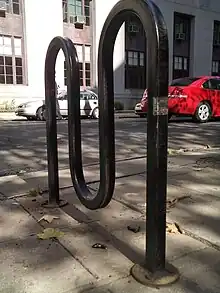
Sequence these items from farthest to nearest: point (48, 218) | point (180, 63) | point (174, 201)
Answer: point (180, 63) → point (174, 201) → point (48, 218)

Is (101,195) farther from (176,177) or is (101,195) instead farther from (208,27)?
(208,27)

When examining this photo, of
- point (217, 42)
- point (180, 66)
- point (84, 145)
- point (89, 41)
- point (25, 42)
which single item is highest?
point (217, 42)

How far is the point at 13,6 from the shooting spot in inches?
803

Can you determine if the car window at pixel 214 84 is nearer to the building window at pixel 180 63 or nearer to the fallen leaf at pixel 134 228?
the fallen leaf at pixel 134 228

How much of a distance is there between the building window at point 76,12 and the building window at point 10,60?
3758 mm

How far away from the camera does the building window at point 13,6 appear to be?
20.2 metres

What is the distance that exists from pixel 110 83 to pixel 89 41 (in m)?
22.2

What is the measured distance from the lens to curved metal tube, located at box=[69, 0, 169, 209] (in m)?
1.90

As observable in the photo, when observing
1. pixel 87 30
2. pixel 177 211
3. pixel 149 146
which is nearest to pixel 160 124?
pixel 149 146

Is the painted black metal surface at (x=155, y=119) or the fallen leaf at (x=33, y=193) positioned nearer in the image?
the painted black metal surface at (x=155, y=119)

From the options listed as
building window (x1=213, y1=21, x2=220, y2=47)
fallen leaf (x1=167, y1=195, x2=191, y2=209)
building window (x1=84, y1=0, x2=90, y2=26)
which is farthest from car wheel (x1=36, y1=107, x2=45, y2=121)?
building window (x1=213, y1=21, x2=220, y2=47)

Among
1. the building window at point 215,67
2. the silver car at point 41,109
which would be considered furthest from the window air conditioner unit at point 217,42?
the silver car at point 41,109

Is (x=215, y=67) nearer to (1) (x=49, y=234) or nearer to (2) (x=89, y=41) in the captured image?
(2) (x=89, y=41)

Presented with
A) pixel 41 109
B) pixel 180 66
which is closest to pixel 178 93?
pixel 41 109
